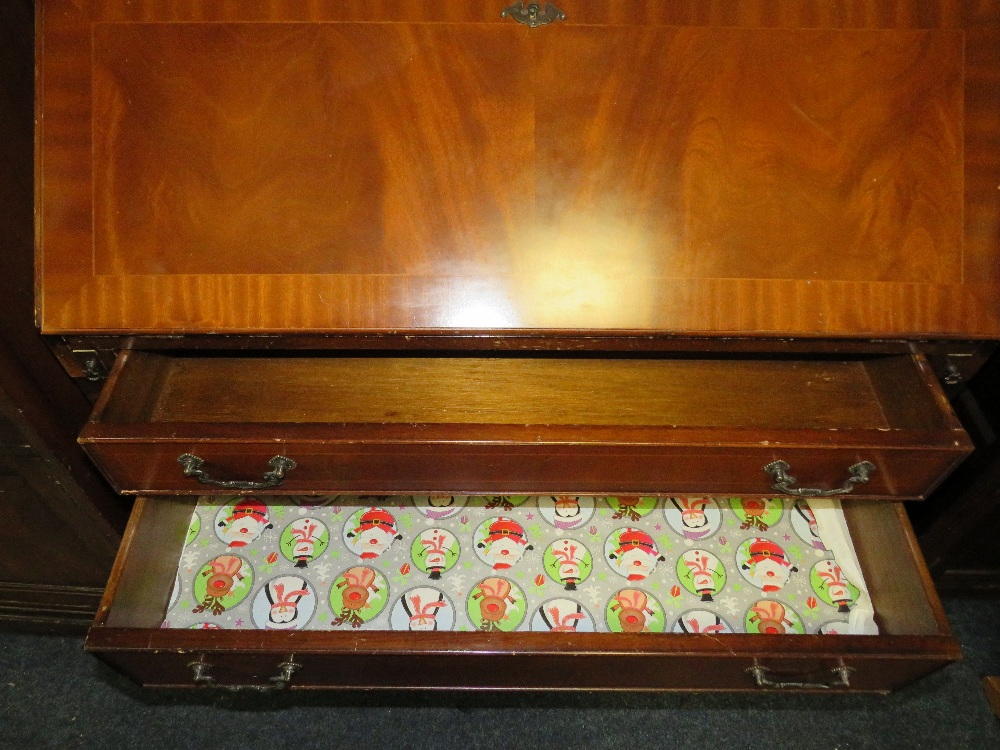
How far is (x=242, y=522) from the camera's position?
112cm

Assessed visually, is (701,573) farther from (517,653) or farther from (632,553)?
(517,653)

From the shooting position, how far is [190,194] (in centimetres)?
90

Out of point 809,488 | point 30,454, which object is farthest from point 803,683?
point 30,454

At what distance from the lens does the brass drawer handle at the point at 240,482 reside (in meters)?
0.84

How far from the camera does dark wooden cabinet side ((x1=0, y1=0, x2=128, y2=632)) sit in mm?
909

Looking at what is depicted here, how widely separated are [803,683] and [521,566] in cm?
43

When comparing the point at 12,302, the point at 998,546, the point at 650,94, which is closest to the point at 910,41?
the point at 650,94

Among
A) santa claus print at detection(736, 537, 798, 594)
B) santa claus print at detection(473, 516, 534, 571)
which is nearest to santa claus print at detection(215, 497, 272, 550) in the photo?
santa claus print at detection(473, 516, 534, 571)

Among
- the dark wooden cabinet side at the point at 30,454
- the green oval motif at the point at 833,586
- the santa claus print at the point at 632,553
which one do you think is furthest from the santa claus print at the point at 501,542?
the dark wooden cabinet side at the point at 30,454

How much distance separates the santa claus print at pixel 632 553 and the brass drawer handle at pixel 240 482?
54cm

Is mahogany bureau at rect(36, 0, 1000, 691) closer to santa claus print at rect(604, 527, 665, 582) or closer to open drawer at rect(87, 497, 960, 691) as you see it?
open drawer at rect(87, 497, 960, 691)

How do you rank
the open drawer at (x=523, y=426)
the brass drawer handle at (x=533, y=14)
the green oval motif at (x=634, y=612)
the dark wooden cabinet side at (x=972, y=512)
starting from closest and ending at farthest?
the open drawer at (x=523, y=426) → the brass drawer handle at (x=533, y=14) → the green oval motif at (x=634, y=612) → the dark wooden cabinet side at (x=972, y=512)

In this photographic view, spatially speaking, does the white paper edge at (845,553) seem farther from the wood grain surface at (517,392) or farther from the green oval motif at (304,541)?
the green oval motif at (304,541)

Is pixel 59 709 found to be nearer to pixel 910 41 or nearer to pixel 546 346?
pixel 546 346
